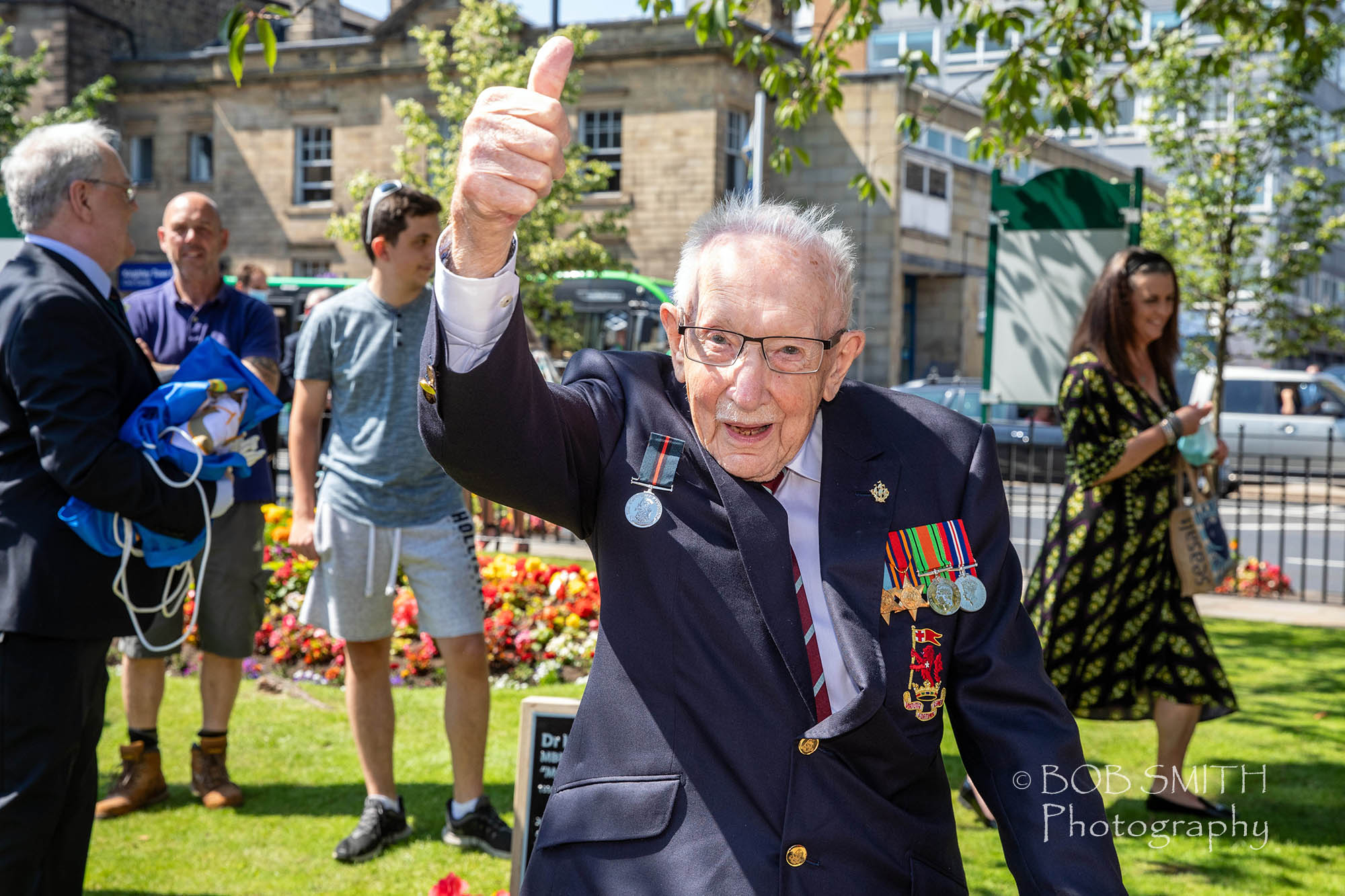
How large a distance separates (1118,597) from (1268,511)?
15867 millimetres

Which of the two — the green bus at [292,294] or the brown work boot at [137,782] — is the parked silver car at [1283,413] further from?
the brown work boot at [137,782]

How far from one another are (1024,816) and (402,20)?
1289 inches

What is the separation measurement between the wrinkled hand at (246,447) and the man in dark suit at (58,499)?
22cm

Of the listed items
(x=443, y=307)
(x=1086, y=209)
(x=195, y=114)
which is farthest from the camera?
(x=195, y=114)

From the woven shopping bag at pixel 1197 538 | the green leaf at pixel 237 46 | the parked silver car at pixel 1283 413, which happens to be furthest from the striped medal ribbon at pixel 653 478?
the parked silver car at pixel 1283 413

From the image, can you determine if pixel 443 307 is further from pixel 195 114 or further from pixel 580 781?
pixel 195 114

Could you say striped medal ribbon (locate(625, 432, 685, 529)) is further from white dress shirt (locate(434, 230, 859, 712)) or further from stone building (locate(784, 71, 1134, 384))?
stone building (locate(784, 71, 1134, 384))

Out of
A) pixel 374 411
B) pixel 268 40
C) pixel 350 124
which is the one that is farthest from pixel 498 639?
pixel 350 124

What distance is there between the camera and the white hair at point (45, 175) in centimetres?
337

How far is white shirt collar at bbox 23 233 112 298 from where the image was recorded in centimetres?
332

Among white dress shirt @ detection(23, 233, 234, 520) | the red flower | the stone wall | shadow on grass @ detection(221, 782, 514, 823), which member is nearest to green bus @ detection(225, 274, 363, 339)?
the stone wall

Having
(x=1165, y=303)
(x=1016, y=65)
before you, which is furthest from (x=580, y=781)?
(x=1016, y=65)

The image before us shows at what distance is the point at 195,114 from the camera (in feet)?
113

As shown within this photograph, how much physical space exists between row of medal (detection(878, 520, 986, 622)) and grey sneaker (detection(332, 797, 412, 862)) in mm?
2968
